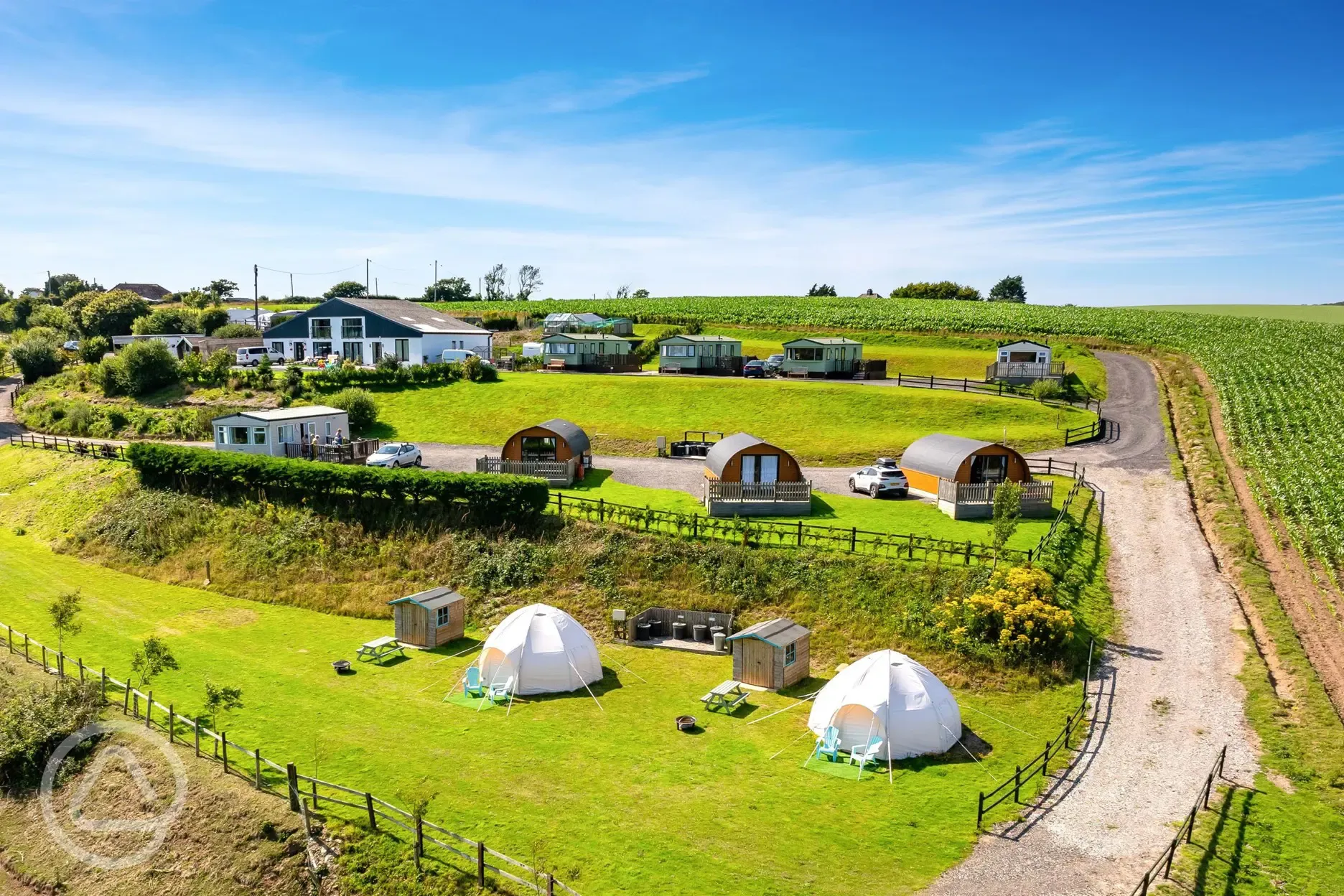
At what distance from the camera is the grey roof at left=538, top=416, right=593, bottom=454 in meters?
40.7

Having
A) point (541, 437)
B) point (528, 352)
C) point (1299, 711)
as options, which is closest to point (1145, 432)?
point (1299, 711)

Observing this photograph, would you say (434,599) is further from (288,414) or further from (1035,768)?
(288,414)

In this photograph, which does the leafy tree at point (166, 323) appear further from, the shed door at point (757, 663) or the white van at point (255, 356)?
the shed door at point (757, 663)

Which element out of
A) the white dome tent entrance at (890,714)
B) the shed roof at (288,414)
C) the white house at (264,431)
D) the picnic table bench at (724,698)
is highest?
the shed roof at (288,414)

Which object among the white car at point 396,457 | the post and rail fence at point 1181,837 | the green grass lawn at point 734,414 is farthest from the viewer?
the green grass lawn at point 734,414

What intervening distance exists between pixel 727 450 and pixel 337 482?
16772mm

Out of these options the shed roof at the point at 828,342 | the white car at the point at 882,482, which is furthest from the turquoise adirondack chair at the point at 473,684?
the shed roof at the point at 828,342

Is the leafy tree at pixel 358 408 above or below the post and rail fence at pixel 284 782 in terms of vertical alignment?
above

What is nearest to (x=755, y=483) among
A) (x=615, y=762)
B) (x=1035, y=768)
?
(x=615, y=762)

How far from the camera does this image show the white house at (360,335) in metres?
70.9

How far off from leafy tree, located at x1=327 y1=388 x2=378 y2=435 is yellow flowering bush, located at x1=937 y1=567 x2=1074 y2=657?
36.8 m

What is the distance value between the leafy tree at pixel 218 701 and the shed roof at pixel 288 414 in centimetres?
2248

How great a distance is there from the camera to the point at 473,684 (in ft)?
84.5

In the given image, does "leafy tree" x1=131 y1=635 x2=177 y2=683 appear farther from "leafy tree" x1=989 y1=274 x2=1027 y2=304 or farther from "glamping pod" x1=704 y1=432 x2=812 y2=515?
"leafy tree" x1=989 y1=274 x2=1027 y2=304
